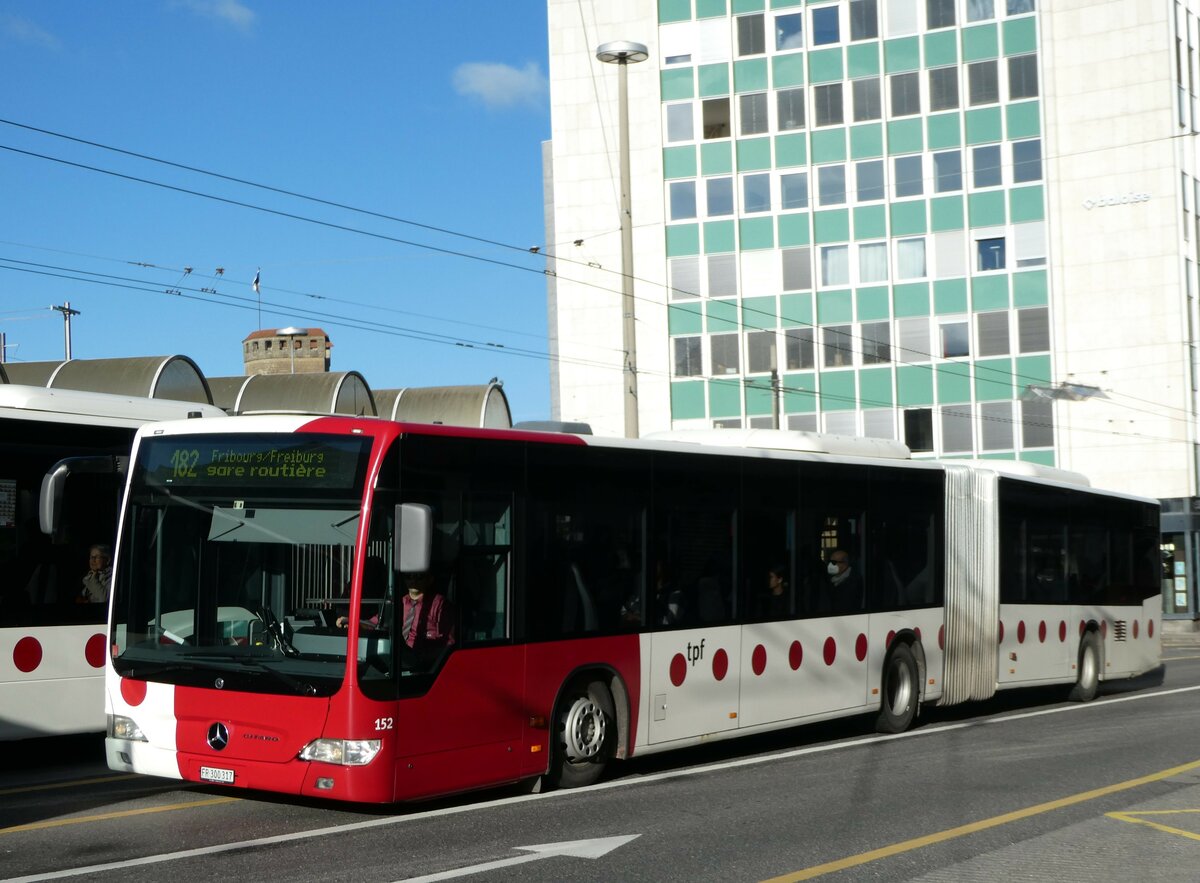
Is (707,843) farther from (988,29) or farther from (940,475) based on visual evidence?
(988,29)

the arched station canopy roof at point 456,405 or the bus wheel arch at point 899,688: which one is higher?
the arched station canopy roof at point 456,405

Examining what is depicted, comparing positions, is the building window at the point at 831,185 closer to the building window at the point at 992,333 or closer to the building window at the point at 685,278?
the building window at the point at 685,278

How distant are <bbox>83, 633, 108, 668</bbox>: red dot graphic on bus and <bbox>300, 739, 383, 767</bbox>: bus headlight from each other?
3883 millimetres

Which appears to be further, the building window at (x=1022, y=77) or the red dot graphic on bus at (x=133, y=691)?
the building window at (x=1022, y=77)

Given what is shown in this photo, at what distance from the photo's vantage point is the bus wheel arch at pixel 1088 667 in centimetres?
2106

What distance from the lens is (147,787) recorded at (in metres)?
11.5

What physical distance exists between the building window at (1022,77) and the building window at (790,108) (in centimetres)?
704

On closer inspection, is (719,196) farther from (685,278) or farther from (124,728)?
(124,728)

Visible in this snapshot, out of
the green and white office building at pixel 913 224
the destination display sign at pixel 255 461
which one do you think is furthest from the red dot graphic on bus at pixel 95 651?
the green and white office building at pixel 913 224

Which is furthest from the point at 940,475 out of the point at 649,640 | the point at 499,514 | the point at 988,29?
the point at 988,29

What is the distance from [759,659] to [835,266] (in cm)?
4058

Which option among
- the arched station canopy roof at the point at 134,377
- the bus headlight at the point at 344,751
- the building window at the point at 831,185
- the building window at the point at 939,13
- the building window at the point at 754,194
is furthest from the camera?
the building window at the point at 754,194

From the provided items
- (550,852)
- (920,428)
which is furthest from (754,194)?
(550,852)

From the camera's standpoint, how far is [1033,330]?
166ft
